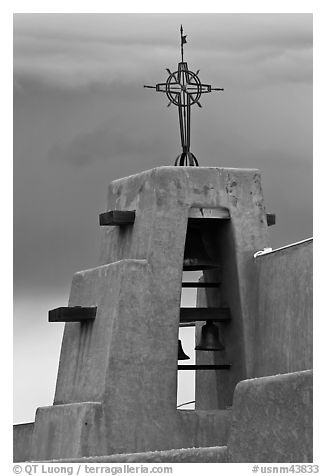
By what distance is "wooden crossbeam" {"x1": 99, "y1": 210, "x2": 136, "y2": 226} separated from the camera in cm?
1945

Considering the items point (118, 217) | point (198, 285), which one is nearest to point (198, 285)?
point (198, 285)

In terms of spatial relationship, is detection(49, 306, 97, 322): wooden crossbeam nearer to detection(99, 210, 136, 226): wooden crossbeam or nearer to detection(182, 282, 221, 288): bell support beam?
detection(99, 210, 136, 226): wooden crossbeam

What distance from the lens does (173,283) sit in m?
19.0

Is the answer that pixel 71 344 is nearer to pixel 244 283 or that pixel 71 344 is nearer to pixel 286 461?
pixel 244 283

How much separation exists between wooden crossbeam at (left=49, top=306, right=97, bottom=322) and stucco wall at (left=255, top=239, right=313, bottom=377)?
6.79 ft

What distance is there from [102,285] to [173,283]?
0.94m

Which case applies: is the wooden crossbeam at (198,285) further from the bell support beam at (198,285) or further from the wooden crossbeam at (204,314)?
the wooden crossbeam at (204,314)

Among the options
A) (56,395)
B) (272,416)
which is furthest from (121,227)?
(272,416)

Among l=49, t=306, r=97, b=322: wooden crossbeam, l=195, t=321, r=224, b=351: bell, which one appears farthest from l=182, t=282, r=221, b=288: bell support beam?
l=49, t=306, r=97, b=322: wooden crossbeam

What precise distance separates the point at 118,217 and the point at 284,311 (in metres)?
2.56

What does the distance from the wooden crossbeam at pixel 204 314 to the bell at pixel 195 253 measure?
1.85 feet

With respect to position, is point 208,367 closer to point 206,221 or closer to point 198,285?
point 198,285

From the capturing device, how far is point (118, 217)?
1947cm

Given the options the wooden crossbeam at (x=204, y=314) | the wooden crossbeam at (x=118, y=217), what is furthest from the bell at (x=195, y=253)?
the wooden crossbeam at (x=118, y=217)
